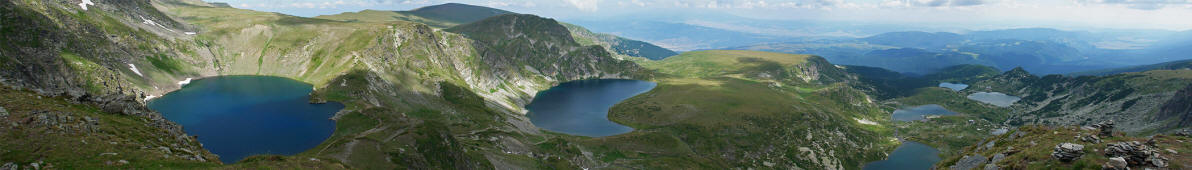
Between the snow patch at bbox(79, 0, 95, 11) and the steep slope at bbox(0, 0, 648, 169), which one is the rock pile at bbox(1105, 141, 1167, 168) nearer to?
the steep slope at bbox(0, 0, 648, 169)

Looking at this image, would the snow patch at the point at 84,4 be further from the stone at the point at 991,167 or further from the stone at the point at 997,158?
the stone at the point at 997,158

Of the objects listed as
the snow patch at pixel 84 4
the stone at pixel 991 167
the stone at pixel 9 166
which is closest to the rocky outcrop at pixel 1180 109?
the stone at pixel 991 167

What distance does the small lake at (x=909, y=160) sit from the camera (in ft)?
568

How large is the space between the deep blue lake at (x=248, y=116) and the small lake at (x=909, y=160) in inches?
7384

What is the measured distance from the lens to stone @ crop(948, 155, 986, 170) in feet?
220

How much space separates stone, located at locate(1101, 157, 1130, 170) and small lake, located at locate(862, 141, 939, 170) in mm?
140869

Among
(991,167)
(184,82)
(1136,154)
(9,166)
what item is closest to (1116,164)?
(1136,154)

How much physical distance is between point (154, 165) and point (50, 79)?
130161mm

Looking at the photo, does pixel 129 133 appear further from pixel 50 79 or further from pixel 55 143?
pixel 50 79

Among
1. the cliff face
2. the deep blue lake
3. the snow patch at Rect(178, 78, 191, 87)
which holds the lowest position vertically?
the deep blue lake

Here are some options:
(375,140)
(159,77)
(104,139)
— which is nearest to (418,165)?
(375,140)

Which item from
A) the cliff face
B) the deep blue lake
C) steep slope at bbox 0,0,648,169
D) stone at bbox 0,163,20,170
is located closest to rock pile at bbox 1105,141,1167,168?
steep slope at bbox 0,0,648,169

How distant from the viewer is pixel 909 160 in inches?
7170

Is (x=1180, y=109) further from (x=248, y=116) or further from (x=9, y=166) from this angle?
(x=248, y=116)
